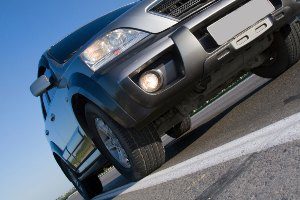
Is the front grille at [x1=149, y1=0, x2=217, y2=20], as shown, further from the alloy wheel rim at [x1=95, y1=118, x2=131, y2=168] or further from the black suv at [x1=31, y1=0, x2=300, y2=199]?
the alloy wheel rim at [x1=95, y1=118, x2=131, y2=168]

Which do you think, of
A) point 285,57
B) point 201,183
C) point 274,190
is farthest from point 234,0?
point 274,190

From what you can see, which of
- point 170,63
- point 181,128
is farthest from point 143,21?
point 181,128

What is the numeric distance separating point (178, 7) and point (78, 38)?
1585mm

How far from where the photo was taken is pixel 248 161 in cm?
247

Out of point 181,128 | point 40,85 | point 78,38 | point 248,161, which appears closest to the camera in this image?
point 248,161

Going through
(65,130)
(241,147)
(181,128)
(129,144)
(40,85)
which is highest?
(40,85)

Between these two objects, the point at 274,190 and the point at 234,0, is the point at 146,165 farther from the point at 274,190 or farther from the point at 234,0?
the point at 274,190

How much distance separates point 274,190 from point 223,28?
1.88m

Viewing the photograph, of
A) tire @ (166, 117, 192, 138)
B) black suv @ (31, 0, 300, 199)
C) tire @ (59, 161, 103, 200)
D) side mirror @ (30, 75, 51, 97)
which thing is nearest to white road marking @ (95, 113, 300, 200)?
black suv @ (31, 0, 300, 199)

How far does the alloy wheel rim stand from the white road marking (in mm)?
541

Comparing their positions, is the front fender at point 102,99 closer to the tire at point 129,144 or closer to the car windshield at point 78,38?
the tire at point 129,144

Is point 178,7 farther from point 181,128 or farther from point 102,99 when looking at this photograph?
point 181,128

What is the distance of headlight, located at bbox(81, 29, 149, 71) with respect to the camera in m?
3.57

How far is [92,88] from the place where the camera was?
369 cm
